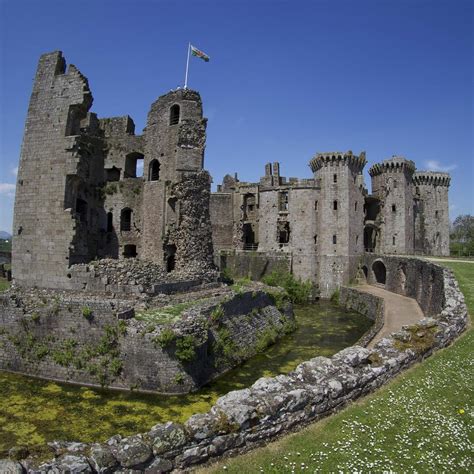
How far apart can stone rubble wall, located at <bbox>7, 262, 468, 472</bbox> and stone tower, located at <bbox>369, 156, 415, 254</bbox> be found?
36871mm

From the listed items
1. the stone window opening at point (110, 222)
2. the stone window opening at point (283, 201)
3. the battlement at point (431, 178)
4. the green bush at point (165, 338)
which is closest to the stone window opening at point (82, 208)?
the stone window opening at point (110, 222)

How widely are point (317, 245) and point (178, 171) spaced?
21878mm

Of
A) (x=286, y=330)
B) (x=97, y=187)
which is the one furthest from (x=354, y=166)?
(x=97, y=187)

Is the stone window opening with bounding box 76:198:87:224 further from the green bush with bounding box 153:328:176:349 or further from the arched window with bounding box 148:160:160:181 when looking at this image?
the green bush with bounding box 153:328:176:349

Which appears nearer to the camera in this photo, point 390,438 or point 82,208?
point 390,438

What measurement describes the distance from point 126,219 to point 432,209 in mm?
40467

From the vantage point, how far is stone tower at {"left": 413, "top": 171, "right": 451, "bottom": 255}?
48.6 metres

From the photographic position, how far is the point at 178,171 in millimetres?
20266

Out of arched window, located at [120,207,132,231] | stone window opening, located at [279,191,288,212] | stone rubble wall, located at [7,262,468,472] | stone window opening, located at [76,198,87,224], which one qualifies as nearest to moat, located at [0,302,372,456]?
stone rubble wall, located at [7,262,468,472]

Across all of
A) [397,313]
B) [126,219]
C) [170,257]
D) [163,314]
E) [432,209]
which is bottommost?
[397,313]

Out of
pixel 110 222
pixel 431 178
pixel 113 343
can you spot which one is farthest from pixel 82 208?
pixel 431 178

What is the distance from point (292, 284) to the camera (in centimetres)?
3503

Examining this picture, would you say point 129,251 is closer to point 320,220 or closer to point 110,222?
point 110,222

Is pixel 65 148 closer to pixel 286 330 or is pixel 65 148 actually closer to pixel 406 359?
pixel 286 330
